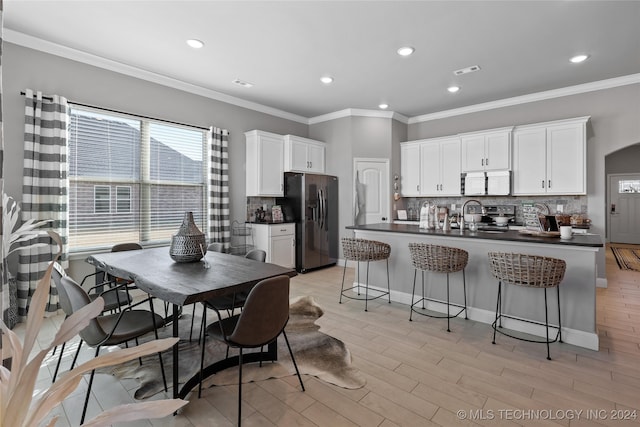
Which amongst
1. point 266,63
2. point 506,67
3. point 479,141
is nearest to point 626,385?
Answer: point 506,67

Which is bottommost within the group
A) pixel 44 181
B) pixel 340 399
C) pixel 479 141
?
pixel 340 399

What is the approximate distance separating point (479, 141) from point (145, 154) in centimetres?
522

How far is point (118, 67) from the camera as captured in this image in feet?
13.3

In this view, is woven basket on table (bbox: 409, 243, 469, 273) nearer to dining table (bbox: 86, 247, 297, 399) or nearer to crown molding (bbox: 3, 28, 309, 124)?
dining table (bbox: 86, 247, 297, 399)

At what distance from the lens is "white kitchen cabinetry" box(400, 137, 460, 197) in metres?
5.79

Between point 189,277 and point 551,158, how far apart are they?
526cm

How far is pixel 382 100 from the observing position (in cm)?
550

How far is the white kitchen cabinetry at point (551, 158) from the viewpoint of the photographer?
460 cm

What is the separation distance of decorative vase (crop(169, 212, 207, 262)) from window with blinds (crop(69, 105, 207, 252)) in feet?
6.90

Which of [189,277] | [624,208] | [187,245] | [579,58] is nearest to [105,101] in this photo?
[187,245]

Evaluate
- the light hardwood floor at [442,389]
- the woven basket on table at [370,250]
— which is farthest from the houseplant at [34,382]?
the woven basket on table at [370,250]

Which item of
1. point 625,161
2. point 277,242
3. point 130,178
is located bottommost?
point 277,242

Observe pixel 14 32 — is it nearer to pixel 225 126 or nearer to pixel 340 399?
pixel 225 126

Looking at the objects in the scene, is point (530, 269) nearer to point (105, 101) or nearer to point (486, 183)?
point (486, 183)
